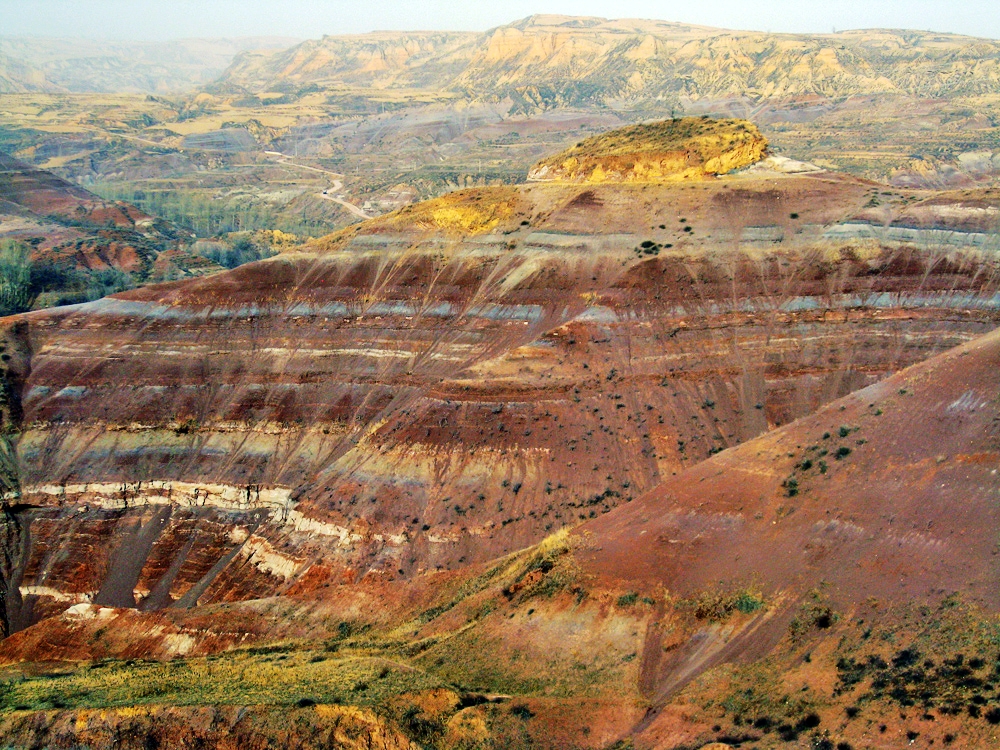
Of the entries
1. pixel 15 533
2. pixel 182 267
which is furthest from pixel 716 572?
pixel 182 267

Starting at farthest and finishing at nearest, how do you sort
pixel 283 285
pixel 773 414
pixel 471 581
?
1. pixel 283 285
2. pixel 773 414
3. pixel 471 581

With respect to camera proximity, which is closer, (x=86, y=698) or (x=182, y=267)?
(x=86, y=698)

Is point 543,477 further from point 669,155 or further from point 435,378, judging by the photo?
point 669,155

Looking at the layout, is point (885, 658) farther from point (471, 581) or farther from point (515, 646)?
point (471, 581)

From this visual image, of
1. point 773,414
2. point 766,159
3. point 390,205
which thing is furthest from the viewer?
point 390,205

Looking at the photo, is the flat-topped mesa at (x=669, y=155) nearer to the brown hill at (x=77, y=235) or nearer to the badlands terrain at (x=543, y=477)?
the badlands terrain at (x=543, y=477)

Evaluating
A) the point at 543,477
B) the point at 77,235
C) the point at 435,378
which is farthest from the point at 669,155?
the point at 77,235

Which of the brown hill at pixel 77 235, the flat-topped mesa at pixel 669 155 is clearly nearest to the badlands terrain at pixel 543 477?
the flat-topped mesa at pixel 669 155

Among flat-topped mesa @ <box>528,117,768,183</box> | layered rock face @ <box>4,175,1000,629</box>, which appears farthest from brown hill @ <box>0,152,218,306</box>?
flat-topped mesa @ <box>528,117,768,183</box>
